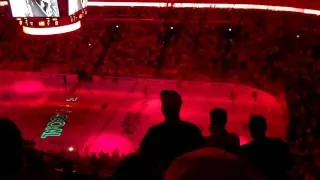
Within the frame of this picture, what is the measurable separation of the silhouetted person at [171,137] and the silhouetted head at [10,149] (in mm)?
708

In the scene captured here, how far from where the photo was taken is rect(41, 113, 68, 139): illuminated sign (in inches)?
295

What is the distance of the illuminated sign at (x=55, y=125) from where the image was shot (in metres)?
7.49

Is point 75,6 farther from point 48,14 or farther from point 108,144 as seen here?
point 108,144

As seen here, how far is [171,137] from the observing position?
2389 mm

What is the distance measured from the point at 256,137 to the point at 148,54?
7762 millimetres

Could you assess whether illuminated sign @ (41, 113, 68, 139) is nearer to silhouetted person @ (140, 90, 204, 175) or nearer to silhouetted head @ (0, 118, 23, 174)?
silhouetted person @ (140, 90, 204, 175)

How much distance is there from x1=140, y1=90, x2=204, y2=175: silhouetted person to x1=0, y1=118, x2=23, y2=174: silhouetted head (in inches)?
27.9

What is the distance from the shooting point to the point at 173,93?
252 centimetres

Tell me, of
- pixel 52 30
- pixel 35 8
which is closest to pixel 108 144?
pixel 52 30

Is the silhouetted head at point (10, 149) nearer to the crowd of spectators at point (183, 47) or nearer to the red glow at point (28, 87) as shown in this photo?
the crowd of spectators at point (183, 47)

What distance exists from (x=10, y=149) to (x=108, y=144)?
563cm

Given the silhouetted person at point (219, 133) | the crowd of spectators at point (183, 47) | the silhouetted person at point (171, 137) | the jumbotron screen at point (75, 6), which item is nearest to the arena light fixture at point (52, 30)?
the jumbotron screen at point (75, 6)

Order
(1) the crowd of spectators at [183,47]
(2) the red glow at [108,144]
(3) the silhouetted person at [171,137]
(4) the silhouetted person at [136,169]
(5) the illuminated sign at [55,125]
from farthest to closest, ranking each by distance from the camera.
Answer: (1) the crowd of spectators at [183,47], (5) the illuminated sign at [55,125], (2) the red glow at [108,144], (3) the silhouetted person at [171,137], (4) the silhouetted person at [136,169]

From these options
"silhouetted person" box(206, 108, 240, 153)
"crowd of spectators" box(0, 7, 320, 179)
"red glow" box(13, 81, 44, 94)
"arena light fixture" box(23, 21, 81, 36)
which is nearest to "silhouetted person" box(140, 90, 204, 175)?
"silhouetted person" box(206, 108, 240, 153)
